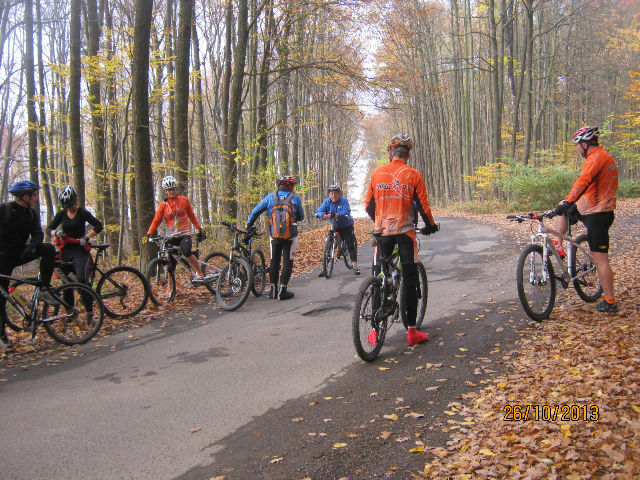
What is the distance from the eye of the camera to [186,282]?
8891 millimetres

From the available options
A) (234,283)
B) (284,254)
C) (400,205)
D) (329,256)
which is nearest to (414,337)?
(400,205)

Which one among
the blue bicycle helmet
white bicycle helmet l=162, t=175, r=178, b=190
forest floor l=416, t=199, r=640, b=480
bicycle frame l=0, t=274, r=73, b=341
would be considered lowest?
forest floor l=416, t=199, r=640, b=480

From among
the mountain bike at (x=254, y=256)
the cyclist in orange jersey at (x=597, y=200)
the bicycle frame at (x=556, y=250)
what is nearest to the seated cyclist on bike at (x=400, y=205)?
the bicycle frame at (x=556, y=250)

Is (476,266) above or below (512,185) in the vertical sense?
below

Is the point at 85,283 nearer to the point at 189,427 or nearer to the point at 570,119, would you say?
the point at 189,427

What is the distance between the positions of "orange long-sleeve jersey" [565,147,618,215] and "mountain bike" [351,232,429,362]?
2.36 metres

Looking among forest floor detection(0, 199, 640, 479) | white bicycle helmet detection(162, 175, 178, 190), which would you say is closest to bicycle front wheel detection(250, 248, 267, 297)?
white bicycle helmet detection(162, 175, 178, 190)

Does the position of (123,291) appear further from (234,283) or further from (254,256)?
(254,256)

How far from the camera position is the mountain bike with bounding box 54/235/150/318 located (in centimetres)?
731

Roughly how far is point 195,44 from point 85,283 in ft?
56.4

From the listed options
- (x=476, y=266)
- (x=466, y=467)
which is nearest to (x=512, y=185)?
(x=476, y=266)

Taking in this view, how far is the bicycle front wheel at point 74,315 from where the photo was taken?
6223 mm

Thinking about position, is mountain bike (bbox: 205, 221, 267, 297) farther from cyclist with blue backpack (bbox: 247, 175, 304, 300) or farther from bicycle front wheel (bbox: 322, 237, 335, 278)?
bicycle front wheel (bbox: 322, 237, 335, 278)

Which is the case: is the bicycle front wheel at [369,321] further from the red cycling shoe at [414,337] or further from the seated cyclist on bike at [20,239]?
the seated cyclist on bike at [20,239]
